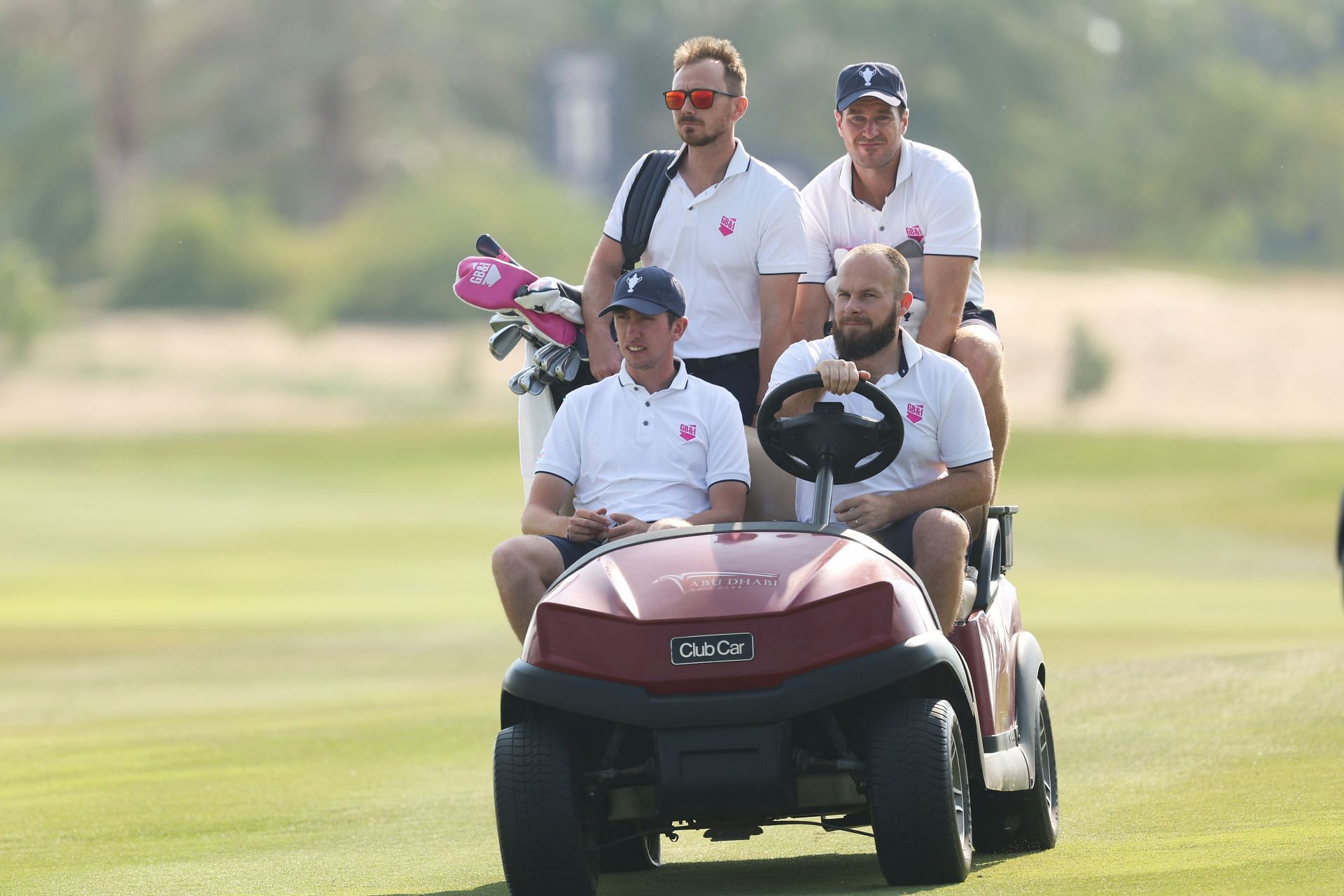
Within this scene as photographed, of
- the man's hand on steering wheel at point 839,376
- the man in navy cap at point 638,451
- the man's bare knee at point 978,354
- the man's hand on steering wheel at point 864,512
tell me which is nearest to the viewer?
the man's hand on steering wheel at point 839,376

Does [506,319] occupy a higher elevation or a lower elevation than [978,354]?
higher

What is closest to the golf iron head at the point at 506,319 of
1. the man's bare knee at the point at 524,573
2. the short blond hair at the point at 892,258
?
the man's bare knee at the point at 524,573

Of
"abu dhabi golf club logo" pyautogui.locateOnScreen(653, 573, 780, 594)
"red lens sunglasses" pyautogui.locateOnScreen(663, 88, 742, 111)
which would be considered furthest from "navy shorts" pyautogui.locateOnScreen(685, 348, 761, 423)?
"abu dhabi golf club logo" pyautogui.locateOnScreen(653, 573, 780, 594)

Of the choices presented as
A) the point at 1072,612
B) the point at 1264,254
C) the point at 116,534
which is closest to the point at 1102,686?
the point at 1072,612

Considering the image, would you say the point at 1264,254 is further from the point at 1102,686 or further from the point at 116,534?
the point at 1102,686

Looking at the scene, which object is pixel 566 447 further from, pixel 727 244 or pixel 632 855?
pixel 632 855

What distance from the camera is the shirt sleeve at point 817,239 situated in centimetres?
746

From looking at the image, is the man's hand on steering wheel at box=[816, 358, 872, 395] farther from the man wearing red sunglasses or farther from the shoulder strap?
the shoulder strap

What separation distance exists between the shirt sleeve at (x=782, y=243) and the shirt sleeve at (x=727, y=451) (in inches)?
38.0

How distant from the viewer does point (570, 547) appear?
6.34 metres

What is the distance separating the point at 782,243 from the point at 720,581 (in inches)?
81.6

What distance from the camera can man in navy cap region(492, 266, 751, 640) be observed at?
632cm

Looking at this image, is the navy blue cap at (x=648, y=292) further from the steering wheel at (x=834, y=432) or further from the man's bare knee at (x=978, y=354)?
the man's bare knee at (x=978, y=354)

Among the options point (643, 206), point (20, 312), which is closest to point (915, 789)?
point (643, 206)
